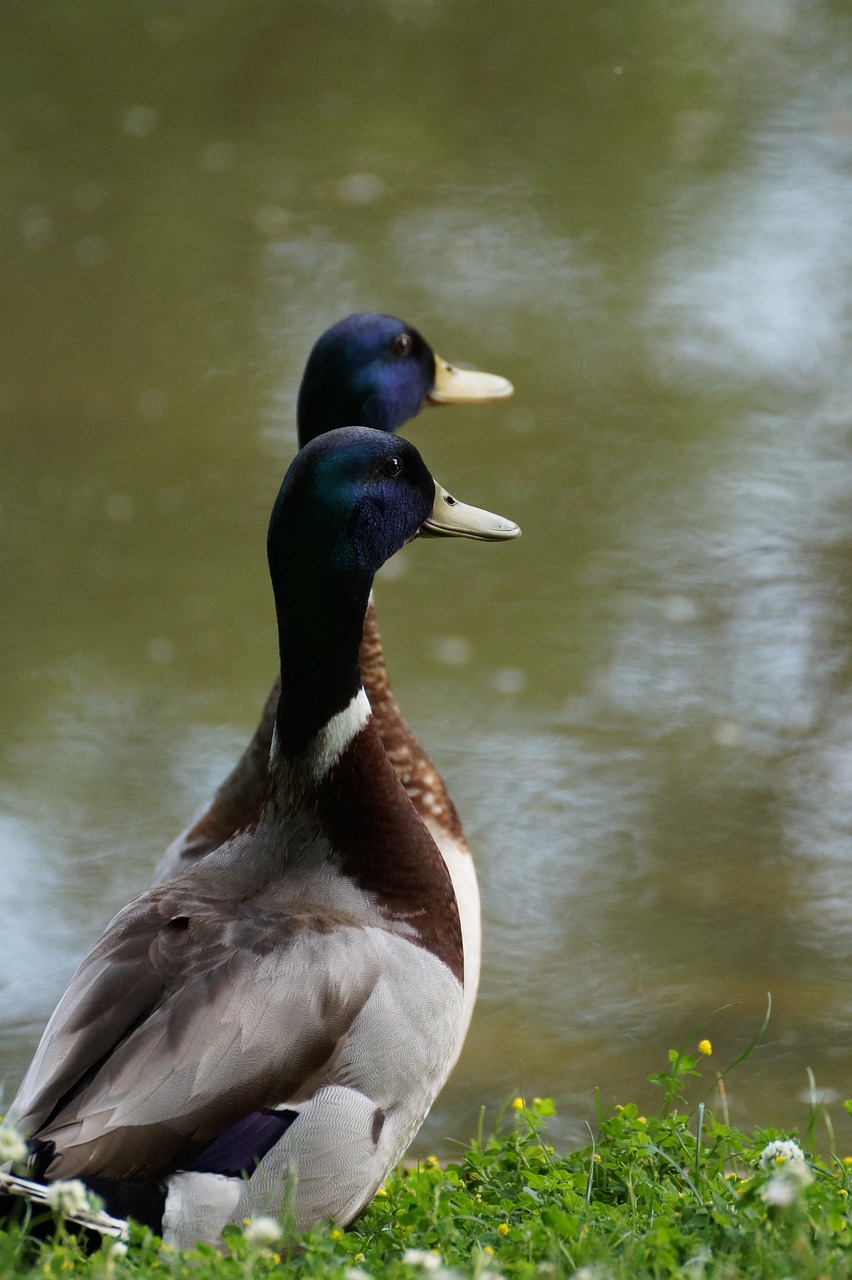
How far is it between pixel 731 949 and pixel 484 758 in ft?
3.51

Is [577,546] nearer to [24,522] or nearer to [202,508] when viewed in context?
[202,508]

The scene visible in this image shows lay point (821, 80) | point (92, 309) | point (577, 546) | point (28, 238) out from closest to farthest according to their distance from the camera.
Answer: point (577, 546) < point (92, 309) < point (28, 238) < point (821, 80)

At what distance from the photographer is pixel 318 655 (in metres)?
2.84

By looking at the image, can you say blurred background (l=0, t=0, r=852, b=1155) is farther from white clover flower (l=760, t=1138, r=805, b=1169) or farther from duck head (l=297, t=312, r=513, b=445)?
duck head (l=297, t=312, r=513, b=445)

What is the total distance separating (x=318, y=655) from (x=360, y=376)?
1.04 metres

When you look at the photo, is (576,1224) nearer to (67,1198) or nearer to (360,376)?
(67,1198)

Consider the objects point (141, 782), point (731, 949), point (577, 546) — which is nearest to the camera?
point (731, 949)

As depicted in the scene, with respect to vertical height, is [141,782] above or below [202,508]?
below

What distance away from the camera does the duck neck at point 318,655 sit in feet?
9.24

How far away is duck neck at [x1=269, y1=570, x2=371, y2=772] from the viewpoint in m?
2.82

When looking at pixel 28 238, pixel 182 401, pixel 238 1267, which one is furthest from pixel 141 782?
pixel 28 238

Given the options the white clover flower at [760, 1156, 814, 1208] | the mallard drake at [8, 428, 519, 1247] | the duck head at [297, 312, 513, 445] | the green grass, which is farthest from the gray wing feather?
the duck head at [297, 312, 513, 445]

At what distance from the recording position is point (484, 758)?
491 cm

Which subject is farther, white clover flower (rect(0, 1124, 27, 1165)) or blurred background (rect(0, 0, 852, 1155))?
blurred background (rect(0, 0, 852, 1155))
